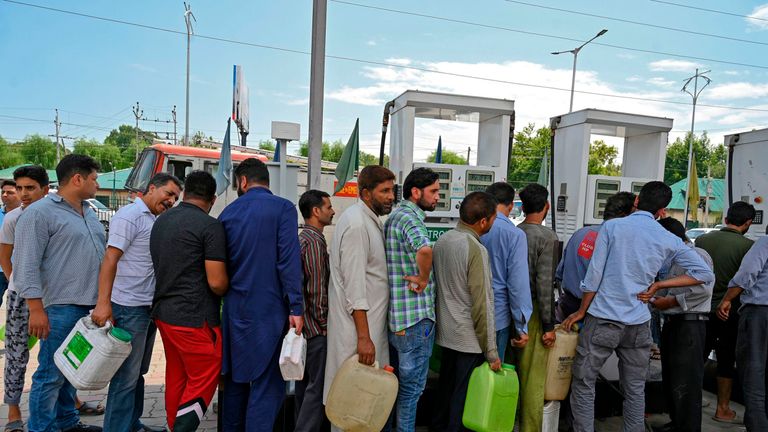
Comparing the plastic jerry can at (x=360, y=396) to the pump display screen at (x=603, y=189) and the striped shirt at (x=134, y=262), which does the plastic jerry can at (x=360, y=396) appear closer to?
the striped shirt at (x=134, y=262)

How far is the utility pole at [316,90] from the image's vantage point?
14.6 feet

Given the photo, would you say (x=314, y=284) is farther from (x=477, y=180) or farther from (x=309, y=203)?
(x=477, y=180)

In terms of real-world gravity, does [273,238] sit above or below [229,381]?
above

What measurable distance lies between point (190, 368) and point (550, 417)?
104 inches

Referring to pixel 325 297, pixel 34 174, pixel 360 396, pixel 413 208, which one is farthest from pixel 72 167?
pixel 360 396

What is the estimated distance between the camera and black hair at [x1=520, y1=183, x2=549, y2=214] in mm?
3793

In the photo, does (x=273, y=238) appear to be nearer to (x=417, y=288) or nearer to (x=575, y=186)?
(x=417, y=288)

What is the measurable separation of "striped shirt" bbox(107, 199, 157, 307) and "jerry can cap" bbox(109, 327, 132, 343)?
21 cm

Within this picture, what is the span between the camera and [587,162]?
5914mm

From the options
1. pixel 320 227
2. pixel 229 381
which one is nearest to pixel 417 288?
pixel 320 227

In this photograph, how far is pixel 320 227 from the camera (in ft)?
11.5

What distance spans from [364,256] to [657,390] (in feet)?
11.1

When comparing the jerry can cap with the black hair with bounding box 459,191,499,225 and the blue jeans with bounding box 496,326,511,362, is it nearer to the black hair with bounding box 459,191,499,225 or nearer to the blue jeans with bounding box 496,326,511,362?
the black hair with bounding box 459,191,499,225

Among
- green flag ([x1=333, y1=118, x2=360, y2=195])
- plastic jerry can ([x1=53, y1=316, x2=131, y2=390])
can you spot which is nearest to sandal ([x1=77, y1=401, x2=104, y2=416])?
plastic jerry can ([x1=53, y1=316, x2=131, y2=390])
